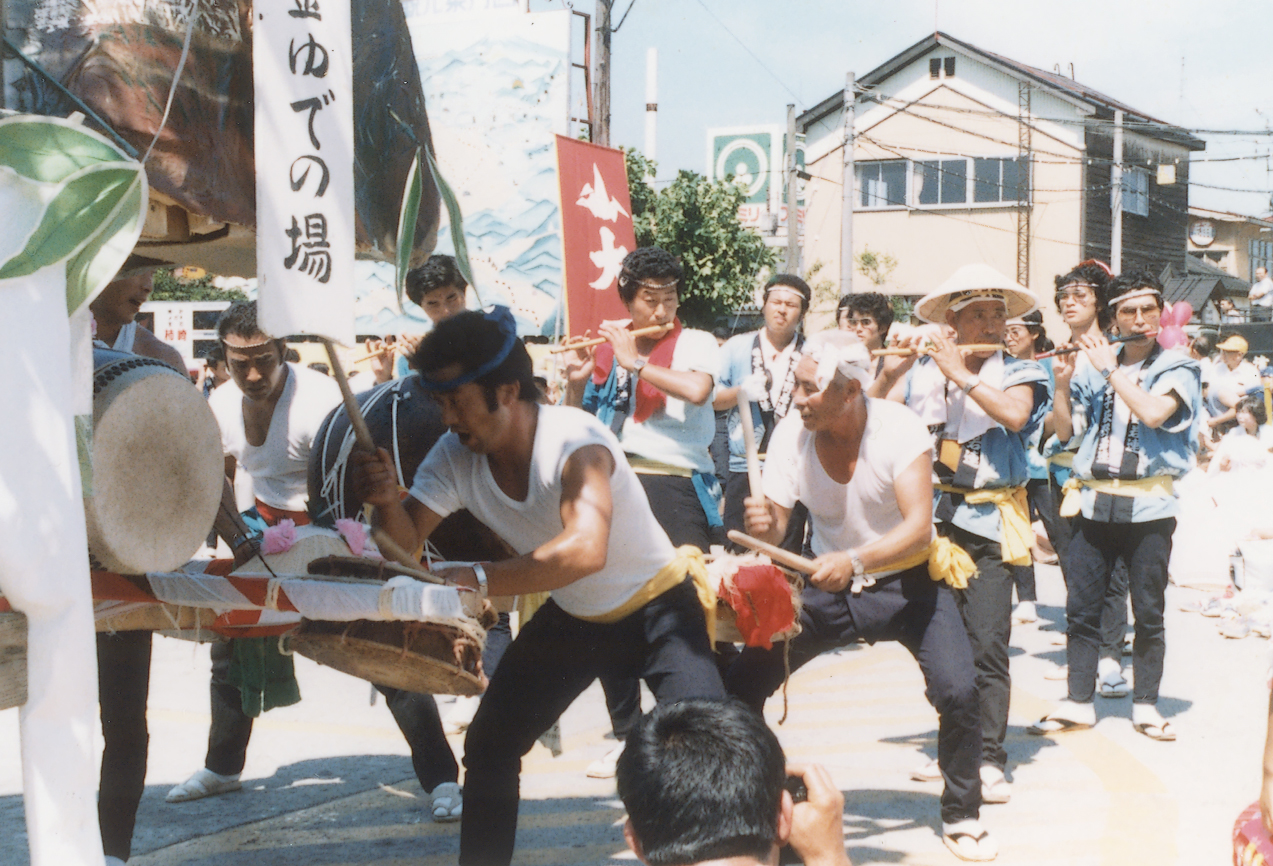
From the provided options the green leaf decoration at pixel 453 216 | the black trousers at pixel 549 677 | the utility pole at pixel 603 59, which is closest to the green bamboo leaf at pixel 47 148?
the green leaf decoration at pixel 453 216

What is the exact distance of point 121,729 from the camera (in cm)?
370

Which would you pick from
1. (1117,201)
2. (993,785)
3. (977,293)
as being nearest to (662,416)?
(977,293)

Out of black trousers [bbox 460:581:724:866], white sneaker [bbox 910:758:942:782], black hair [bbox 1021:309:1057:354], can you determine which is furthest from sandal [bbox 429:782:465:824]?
black hair [bbox 1021:309:1057:354]

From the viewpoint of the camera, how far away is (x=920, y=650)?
4.12 m

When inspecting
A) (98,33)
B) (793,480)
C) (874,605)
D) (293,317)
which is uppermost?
(98,33)

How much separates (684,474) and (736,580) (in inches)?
57.8

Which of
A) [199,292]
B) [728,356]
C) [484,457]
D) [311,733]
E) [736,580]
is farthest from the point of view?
[199,292]

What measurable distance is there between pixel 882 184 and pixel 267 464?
2643 centimetres

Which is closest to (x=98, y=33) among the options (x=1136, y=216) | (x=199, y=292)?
(x=199, y=292)

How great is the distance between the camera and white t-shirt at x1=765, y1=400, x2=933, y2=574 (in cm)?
402

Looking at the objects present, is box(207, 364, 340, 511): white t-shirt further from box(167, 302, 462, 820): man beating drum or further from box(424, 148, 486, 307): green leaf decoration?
box(424, 148, 486, 307): green leaf decoration

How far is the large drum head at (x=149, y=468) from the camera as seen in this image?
259 cm

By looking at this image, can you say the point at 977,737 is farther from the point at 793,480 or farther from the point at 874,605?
the point at 793,480

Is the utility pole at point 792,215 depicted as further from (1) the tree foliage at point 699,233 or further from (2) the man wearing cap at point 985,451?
(2) the man wearing cap at point 985,451
